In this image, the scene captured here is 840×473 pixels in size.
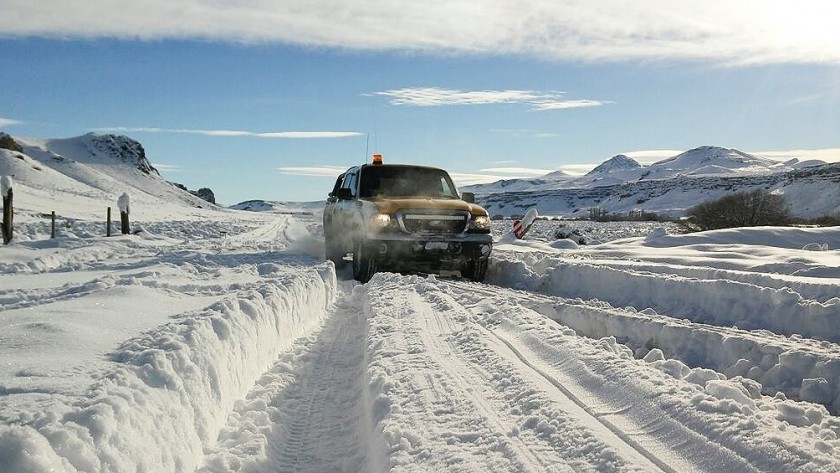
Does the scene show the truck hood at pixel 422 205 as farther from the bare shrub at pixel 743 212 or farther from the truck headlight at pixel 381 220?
the bare shrub at pixel 743 212

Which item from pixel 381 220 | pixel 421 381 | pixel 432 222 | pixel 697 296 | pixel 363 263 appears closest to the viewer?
pixel 421 381

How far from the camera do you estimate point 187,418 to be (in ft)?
11.4

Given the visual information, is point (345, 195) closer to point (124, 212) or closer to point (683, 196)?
point (124, 212)

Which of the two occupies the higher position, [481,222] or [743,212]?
[743,212]

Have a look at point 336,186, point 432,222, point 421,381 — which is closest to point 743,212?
point 336,186

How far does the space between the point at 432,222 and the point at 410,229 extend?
367 mm

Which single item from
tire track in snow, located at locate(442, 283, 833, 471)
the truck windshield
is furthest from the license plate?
tire track in snow, located at locate(442, 283, 833, 471)

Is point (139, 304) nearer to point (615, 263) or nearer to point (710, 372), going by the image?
point (710, 372)

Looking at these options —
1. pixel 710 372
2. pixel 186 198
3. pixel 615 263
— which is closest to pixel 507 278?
pixel 615 263

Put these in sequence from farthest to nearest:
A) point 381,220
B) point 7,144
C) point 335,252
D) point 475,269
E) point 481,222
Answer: point 7,144
point 335,252
point 475,269
point 481,222
point 381,220

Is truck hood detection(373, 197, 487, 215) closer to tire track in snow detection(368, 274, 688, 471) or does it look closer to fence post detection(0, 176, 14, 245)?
tire track in snow detection(368, 274, 688, 471)

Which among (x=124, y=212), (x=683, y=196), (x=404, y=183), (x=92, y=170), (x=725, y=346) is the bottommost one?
(x=725, y=346)

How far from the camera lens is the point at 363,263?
35.7 ft

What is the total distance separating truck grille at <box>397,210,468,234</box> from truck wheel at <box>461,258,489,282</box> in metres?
0.69
